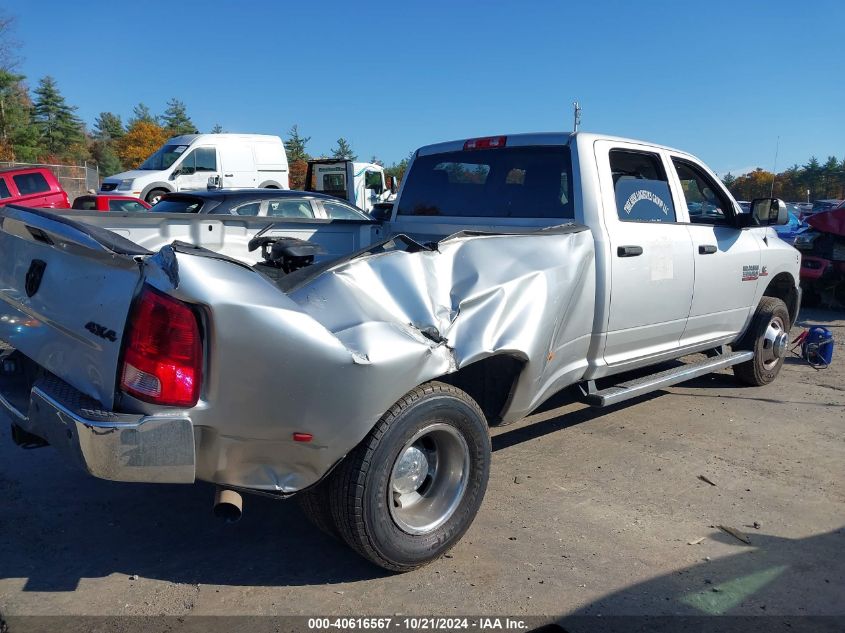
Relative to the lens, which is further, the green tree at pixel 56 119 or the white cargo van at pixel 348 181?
the green tree at pixel 56 119

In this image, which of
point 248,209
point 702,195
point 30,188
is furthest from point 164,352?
point 30,188

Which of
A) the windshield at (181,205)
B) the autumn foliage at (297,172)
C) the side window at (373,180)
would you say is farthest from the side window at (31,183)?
the autumn foliage at (297,172)

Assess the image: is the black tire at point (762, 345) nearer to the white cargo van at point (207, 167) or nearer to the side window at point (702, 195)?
the side window at point (702, 195)

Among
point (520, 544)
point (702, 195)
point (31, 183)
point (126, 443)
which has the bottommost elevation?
point (520, 544)

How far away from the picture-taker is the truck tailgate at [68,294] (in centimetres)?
256

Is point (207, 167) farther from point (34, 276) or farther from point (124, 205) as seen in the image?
point (34, 276)

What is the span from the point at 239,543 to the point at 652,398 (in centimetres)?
385

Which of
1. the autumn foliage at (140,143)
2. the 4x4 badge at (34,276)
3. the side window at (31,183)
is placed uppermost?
the autumn foliage at (140,143)

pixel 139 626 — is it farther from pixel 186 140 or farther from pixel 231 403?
pixel 186 140

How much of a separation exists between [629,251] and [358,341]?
2162mm

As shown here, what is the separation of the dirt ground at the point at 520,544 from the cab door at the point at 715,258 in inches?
36.9

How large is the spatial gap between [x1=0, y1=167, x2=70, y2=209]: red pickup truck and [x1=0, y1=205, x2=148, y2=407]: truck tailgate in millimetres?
13951

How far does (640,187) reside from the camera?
15.1ft

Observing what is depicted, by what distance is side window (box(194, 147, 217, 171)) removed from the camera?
65.7ft
